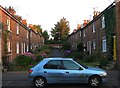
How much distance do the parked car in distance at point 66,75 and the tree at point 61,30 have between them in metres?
80.7

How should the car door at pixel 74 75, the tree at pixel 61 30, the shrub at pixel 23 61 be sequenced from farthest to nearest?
the tree at pixel 61 30, the shrub at pixel 23 61, the car door at pixel 74 75

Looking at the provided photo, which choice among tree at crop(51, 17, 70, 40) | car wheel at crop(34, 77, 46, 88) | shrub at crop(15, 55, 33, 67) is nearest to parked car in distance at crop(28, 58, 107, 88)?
car wheel at crop(34, 77, 46, 88)

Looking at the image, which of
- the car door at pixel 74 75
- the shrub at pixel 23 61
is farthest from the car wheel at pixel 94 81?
the shrub at pixel 23 61

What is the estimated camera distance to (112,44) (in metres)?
22.3

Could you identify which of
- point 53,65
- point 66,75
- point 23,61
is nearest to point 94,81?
point 66,75

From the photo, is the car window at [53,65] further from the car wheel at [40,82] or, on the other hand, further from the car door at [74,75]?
the car wheel at [40,82]

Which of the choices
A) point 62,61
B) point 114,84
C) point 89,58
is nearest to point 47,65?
point 62,61

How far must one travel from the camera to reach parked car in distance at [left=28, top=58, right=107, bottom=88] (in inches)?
463

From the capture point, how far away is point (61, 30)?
313 feet

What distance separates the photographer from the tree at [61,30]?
310 feet

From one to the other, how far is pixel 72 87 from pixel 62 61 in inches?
54.6

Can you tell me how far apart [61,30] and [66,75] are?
276ft

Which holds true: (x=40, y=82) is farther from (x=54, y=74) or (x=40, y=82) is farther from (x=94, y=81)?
(x=94, y=81)

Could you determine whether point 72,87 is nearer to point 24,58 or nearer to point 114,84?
point 114,84
